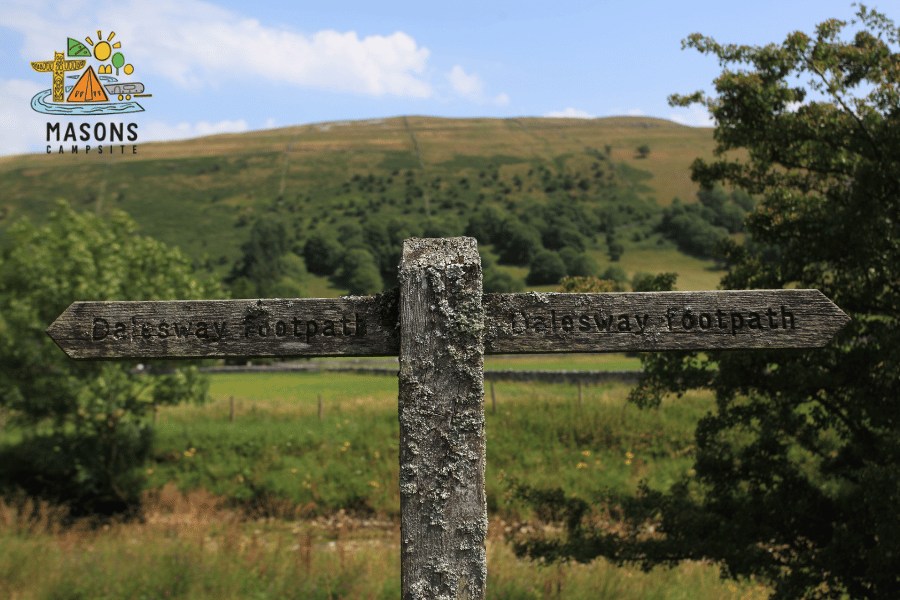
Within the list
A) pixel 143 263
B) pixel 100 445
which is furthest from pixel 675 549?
pixel 143 263

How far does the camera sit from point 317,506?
1517cm

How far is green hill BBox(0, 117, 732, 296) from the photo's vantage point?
3300 inches

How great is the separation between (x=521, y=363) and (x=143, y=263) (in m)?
20.1

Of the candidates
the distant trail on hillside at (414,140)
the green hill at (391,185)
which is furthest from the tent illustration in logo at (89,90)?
the distant trail on hillside at (414,140)

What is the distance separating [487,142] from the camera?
14675 cm

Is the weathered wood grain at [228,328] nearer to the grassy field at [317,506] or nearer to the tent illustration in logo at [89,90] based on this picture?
the grassy field at [317,506]

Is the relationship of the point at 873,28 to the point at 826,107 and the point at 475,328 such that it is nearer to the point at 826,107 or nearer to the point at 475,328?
the point at 826,107

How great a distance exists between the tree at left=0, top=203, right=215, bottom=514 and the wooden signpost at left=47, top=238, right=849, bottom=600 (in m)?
14.2

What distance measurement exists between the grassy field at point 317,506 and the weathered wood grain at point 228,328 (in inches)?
245

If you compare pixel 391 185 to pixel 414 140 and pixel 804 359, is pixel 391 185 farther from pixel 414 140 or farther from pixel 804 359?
pixel 804 359

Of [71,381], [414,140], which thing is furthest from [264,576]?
[414,140]

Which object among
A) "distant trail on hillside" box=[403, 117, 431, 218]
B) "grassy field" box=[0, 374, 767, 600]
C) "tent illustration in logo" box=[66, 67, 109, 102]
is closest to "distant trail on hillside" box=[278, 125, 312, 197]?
"distant trail on hillside" box=[403, 117, 431, 218]

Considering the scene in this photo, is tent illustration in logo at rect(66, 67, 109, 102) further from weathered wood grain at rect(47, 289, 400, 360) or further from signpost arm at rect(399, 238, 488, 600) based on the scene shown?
signpost arm at rect(399, 238, 488, 600)

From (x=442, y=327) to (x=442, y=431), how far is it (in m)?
0.46
